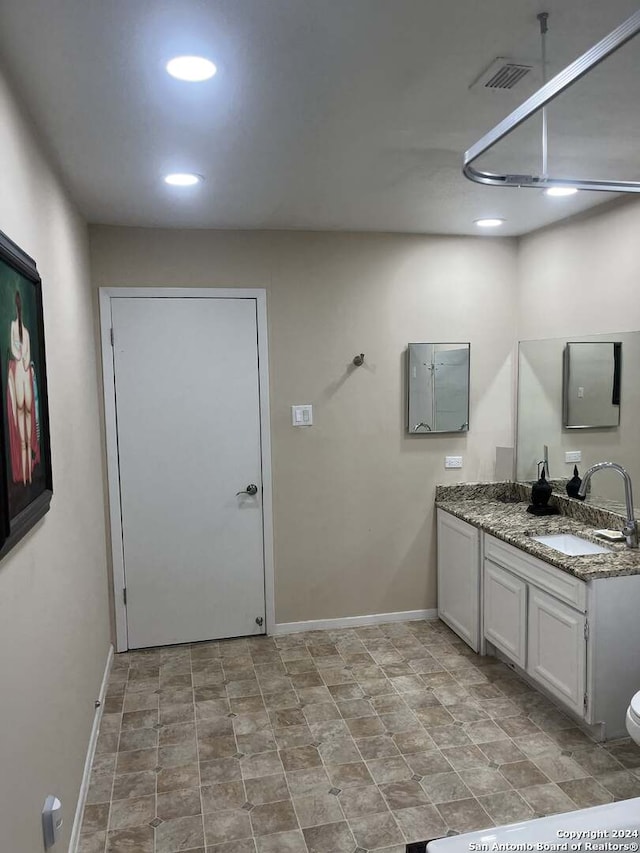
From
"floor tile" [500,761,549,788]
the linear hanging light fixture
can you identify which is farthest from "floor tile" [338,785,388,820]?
the linear hanging light fixture

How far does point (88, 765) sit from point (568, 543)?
8.34ft

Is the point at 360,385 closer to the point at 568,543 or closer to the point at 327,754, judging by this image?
the point at 568,543

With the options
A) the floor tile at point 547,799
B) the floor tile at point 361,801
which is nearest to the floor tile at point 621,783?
the floor tile at point 547,799

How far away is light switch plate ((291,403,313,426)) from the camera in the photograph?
4.01 metres

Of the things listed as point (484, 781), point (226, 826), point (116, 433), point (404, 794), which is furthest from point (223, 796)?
point (116, 433)

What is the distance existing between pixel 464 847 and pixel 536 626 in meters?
1.72

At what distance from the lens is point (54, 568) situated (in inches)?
86.2

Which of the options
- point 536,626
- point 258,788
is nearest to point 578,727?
point 536,626

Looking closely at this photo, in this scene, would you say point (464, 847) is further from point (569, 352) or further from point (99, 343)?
point (99, 343)

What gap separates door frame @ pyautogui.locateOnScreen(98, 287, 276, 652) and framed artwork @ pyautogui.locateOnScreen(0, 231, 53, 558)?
167 centimetres

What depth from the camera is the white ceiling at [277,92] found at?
1579 mm

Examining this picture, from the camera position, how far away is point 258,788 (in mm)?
2611

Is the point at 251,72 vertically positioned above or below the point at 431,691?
above

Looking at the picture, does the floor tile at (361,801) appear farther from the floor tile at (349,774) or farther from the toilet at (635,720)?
the toilet at (635,720)
